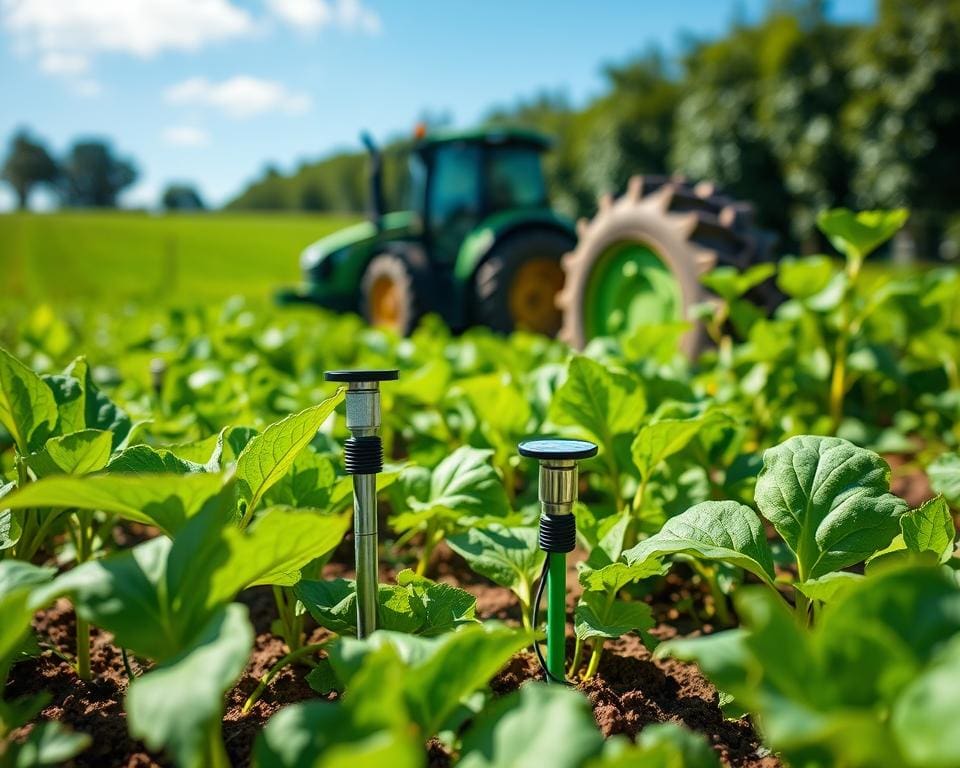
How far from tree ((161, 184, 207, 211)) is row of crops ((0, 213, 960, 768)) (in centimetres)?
8613

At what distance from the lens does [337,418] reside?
1.84 metres

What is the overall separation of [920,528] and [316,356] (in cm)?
245

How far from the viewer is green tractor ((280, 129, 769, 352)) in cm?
326

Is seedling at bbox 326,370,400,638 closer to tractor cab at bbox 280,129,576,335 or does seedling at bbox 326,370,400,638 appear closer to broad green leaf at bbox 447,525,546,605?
broad green leaf at bbox 447,525,546,605

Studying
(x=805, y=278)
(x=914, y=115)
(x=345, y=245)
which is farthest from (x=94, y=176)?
(x=805, y=278)

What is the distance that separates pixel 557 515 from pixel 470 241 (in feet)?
12.5

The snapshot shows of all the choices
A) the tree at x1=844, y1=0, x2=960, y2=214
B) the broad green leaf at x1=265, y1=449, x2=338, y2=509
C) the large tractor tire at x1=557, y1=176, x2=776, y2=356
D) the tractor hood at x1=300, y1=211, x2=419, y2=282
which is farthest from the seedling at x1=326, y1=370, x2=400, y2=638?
the tree at x1=844, y1=0, x2=960, y2=214

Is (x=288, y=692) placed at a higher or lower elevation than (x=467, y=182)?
lower

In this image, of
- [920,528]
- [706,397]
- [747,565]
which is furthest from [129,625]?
[706,397]

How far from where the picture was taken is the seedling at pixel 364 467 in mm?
1058

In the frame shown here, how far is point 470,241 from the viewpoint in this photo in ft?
15.5

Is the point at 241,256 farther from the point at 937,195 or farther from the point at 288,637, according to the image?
the point at 288,637

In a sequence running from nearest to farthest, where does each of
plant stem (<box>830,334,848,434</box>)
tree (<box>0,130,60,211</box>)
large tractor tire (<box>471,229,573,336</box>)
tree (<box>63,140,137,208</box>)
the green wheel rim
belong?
1. plant stem (<box>830,334,848,434</box>)
2. the green wheel rim
3. large tractor tire (<box>471,229,573,336</box>)
4. tree (<box>0,130,60,211</box>)
5. tree (<box>63,140,137,208</box>)

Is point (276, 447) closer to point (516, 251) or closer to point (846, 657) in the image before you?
point (846, 657)
